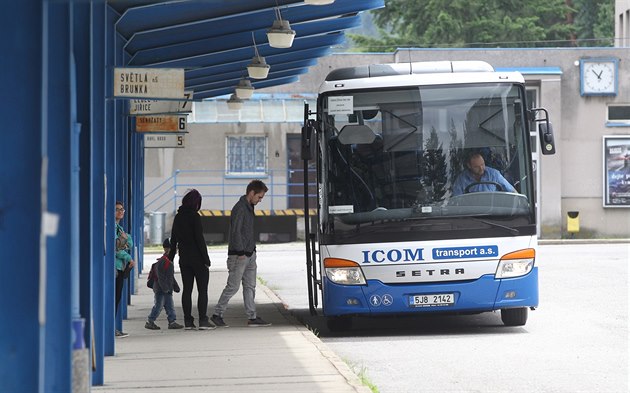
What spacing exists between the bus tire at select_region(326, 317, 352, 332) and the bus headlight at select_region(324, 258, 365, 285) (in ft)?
2.51

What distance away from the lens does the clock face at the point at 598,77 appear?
40.6 m

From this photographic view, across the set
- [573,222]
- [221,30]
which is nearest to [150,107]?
[221,30]

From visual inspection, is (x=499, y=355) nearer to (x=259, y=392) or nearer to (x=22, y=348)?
(x=259, y=392)

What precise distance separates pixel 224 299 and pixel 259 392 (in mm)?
6040

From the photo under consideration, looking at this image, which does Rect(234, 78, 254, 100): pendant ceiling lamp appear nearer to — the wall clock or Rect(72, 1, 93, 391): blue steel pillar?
Rect(72, 1, 93, 391): blue steel pillar

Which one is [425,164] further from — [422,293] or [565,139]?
[565,139]

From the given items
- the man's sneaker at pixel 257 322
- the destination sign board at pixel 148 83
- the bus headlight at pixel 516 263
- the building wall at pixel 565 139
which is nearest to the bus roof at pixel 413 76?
the bus headlight at pixel 516 263

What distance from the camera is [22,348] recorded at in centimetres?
754

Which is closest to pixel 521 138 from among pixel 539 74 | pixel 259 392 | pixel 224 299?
pixel 224 299

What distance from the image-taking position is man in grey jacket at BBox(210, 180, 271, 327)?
624 inches

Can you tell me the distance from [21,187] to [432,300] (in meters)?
7.81

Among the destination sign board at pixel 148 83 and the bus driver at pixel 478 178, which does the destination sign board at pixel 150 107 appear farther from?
the bus driver at pixel 478 178

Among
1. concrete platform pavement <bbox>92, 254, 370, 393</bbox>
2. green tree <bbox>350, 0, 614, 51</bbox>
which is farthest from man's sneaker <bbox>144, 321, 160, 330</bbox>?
green tree <bbox>350, 0, 614, 51</bbox>

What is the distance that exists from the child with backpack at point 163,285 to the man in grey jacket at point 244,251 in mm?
580
